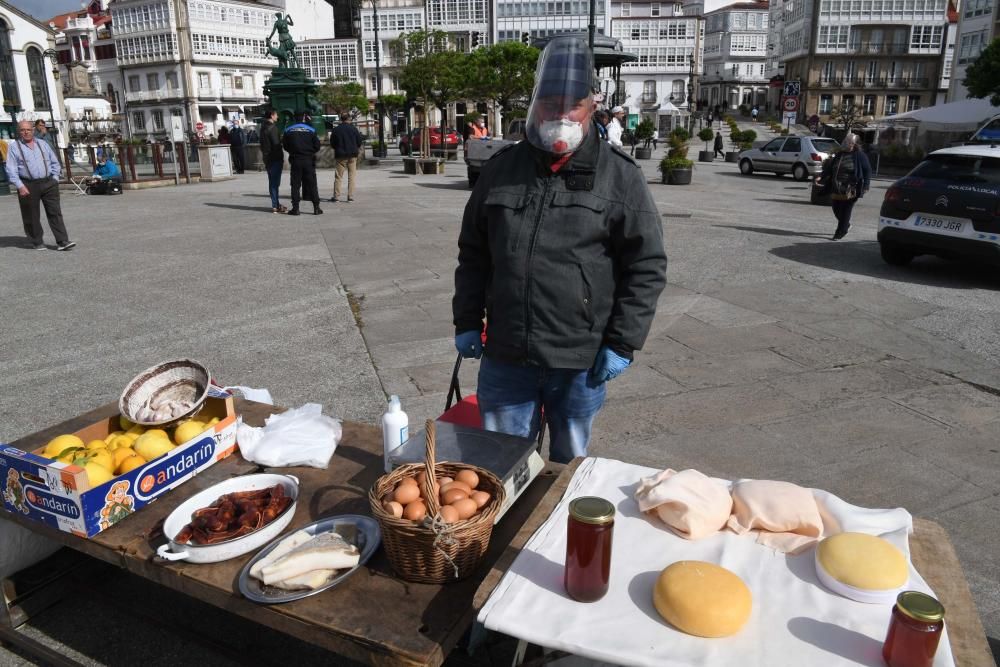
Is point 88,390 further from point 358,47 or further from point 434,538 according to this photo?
point 358,47

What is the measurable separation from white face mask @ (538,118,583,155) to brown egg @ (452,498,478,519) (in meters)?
1.32

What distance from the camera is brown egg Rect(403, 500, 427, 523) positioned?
2.06 metres

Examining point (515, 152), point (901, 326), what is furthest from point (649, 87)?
point (515, 152)

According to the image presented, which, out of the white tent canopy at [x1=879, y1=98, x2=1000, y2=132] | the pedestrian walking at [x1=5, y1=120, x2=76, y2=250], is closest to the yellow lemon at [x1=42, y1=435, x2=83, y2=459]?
the pedestrian walking at [x1=5, y1=120, x2=76, y2=250]

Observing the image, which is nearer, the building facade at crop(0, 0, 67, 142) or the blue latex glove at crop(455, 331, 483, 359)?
the blue latex glove at crop(455, 331, 483, 359)

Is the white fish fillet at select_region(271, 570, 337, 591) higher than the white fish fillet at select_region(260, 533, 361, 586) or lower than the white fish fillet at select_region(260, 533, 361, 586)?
lower

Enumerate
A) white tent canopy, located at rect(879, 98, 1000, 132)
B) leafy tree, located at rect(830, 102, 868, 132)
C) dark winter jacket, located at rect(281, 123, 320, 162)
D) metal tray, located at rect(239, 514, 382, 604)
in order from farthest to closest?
leafy tree, located at rect(830, 102, 868, 132) → white tent canopy, located at rect(879, 98, 1000, 132) → dark winter jacket, located at rect(281, 123, 320, 162) → metal tray, located at rect(239, 514, 382, 604)

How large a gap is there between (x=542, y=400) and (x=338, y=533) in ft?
3.55

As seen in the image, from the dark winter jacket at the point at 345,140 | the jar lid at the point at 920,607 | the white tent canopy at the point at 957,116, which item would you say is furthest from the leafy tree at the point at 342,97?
the jar lid at the point at 920,607

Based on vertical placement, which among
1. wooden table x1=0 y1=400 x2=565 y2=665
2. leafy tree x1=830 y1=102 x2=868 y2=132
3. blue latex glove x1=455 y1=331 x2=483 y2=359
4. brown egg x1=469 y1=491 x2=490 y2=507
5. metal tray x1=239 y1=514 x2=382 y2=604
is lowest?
wooden table x1=0 y1=400 x2=565 y2=665

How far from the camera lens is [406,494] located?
2156 mm

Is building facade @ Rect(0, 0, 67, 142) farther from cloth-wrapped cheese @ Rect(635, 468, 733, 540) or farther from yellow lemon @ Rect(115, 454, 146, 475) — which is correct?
cloth-wrapped cheese @ Rect(635, 468, 733, 540)

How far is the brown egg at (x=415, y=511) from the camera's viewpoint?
2.06 m

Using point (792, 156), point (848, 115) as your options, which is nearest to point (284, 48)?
point (792, 156)
